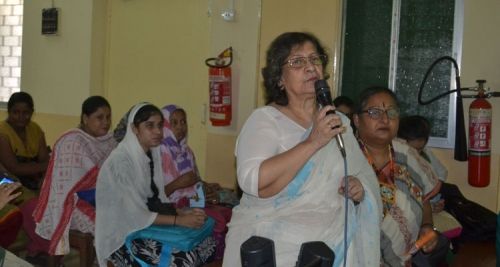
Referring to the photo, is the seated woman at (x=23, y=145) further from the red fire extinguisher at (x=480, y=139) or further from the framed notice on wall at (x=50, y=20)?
the red fire extinguisher at (x=480, y=139)

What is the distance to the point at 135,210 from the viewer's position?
2.82m

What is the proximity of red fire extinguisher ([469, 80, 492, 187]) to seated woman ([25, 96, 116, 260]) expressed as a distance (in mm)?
2576

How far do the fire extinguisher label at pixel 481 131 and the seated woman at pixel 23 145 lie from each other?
131 inches

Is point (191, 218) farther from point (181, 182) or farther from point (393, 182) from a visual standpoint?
point (393, 182)

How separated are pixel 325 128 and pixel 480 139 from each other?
2.62 metres

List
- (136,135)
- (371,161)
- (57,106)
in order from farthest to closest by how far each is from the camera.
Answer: (57,106) → (136,135) → (371,161)

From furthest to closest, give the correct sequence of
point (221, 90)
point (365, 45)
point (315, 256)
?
point (221, 90)
point (365, 45)
point (315, 256)

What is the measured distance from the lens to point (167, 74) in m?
5.16

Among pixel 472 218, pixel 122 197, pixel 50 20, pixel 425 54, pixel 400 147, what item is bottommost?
pixel 472 218

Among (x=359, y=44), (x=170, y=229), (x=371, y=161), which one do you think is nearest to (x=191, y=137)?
(x=359, y=44)

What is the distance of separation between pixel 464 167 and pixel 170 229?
7.35ft

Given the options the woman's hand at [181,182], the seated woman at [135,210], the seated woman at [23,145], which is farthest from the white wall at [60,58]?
the seated woman at [135,210]

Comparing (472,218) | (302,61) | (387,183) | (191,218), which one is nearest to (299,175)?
(302,61)

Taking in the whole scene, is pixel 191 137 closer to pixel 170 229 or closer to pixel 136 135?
Result: pixel 136 135
